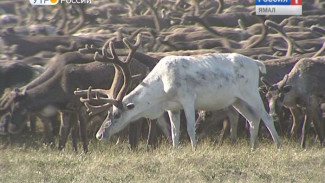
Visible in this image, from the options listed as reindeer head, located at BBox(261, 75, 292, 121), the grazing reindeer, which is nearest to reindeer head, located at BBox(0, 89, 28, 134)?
reindeer head, located at BBox(261, 75, 292, 121)

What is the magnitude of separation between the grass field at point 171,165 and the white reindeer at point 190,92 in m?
0.51

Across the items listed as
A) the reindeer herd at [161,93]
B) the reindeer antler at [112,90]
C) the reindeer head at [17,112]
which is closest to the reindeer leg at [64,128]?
the reindeer herd at [161,93]

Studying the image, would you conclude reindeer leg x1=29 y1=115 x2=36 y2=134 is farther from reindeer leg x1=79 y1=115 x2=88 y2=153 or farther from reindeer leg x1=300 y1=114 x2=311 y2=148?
reindeer leg x1=300 y1=114 x2=311 y2=148

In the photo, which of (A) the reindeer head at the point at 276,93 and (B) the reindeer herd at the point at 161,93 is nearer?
(B) the reindeer herd at the point at 161,93

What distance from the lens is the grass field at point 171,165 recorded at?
38.7 ft

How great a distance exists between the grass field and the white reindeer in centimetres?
51

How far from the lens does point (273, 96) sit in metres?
15.6

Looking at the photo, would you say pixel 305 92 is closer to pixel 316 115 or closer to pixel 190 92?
pixel 316 115

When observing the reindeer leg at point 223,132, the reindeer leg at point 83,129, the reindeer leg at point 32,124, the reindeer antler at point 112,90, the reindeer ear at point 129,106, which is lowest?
the reindeer leg at point 223,132

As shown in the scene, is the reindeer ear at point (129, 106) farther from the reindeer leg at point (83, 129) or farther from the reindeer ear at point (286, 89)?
the reindeer ear at point (286, 89)

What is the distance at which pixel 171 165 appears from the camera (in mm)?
12289

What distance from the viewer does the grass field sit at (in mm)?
11797

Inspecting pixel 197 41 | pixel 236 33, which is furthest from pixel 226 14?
pixel 197 41

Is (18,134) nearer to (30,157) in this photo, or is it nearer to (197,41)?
(30,157)
